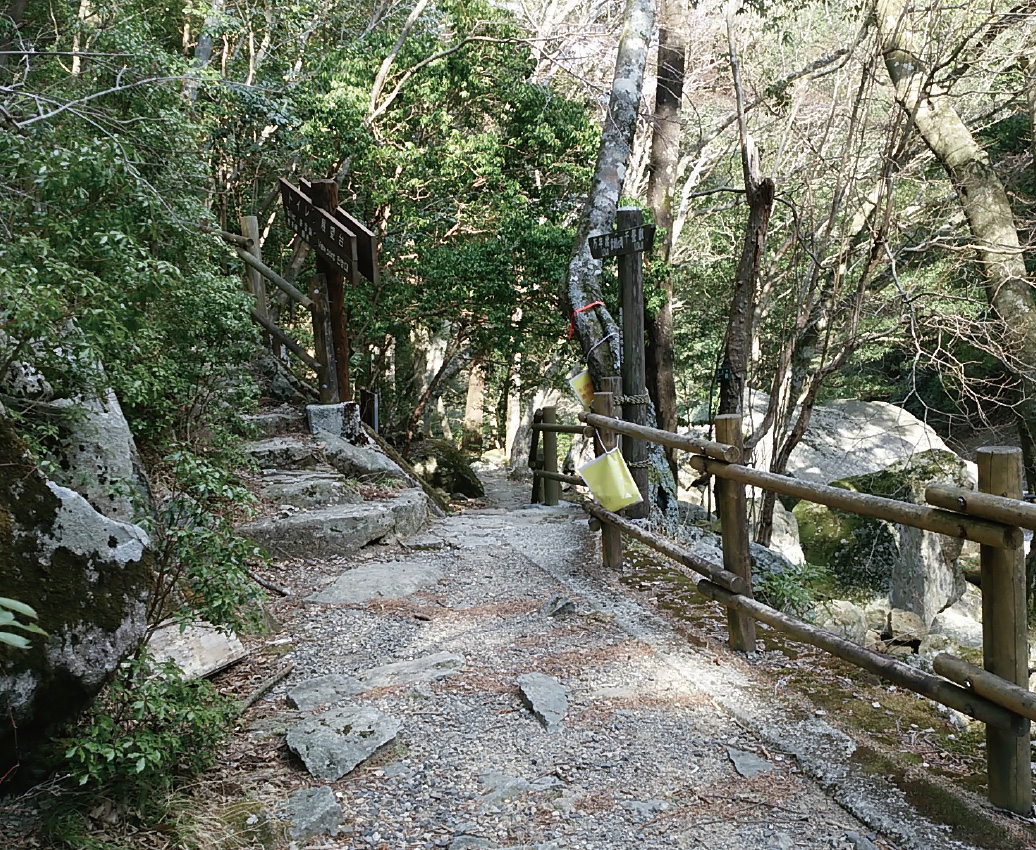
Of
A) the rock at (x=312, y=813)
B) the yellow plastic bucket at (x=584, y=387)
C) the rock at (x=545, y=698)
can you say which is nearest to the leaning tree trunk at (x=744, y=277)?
the yellow plastic bucket at (x=584, y=387)

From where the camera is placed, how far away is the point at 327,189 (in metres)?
7.38

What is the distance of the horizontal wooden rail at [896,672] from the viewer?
A: 2424 millimetres

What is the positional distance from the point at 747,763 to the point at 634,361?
12.5 feet

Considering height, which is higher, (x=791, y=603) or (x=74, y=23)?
(x=74, y=23)

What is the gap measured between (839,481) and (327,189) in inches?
301

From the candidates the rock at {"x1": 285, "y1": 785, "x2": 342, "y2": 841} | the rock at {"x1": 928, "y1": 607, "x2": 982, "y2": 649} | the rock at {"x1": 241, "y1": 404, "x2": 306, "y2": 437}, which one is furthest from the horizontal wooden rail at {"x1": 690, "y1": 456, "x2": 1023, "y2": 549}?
the rock at {"x1": 928, "y1": 607, "x2": 982, "y2": 649}

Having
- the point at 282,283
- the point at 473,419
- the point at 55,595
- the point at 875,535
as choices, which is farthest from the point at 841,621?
the point at 473,419

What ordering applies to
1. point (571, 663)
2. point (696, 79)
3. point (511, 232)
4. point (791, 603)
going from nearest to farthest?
point (571, 663) < point (791, 603) < point (511, 232) < point (696, 79)

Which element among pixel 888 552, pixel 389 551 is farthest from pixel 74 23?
pixel 888 552

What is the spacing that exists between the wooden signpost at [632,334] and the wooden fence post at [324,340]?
2868 millimetres

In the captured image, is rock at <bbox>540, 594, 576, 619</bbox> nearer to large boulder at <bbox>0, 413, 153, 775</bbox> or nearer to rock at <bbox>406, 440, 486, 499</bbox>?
large boulder at <bbox>0, 413, 153, 775</bbox>

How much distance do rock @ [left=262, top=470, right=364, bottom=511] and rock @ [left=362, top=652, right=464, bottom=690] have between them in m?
2.59

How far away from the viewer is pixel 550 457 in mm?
10117

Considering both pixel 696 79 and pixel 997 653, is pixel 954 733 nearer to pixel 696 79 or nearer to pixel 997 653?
pixel 997 653
